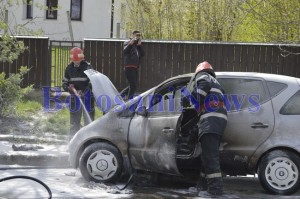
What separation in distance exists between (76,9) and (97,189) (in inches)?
946

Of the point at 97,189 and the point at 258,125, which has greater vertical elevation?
the point at 258,125

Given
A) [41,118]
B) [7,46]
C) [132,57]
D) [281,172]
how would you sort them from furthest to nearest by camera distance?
[132,57]
[41,118]
[7,46]
[281,172]

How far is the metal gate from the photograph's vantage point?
1573 centimetres

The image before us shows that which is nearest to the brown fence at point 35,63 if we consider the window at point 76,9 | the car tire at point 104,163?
the car tire at point 104,163

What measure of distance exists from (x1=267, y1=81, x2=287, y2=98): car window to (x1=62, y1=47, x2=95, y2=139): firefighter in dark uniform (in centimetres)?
357

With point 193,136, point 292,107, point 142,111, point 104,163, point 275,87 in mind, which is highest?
point 275,87

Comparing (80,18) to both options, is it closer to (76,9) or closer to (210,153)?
(76,9)

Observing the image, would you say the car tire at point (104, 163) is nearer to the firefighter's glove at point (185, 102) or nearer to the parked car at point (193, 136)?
the parked car at point (193, 136)

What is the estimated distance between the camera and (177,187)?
814 cm

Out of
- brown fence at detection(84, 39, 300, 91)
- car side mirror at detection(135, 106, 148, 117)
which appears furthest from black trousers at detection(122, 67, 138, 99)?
car side mirror at detection(135, 106, 148, 117)

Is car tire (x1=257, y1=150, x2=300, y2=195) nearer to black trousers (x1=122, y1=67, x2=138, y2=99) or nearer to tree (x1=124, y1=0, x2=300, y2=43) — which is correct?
black trousers (x1=122, y1=67, x2=138, y2=99)

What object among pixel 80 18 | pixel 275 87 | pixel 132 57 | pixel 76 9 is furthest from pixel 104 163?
pixel 76 9

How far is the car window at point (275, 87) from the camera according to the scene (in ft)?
25.7

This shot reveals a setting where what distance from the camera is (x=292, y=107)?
25.4ft
